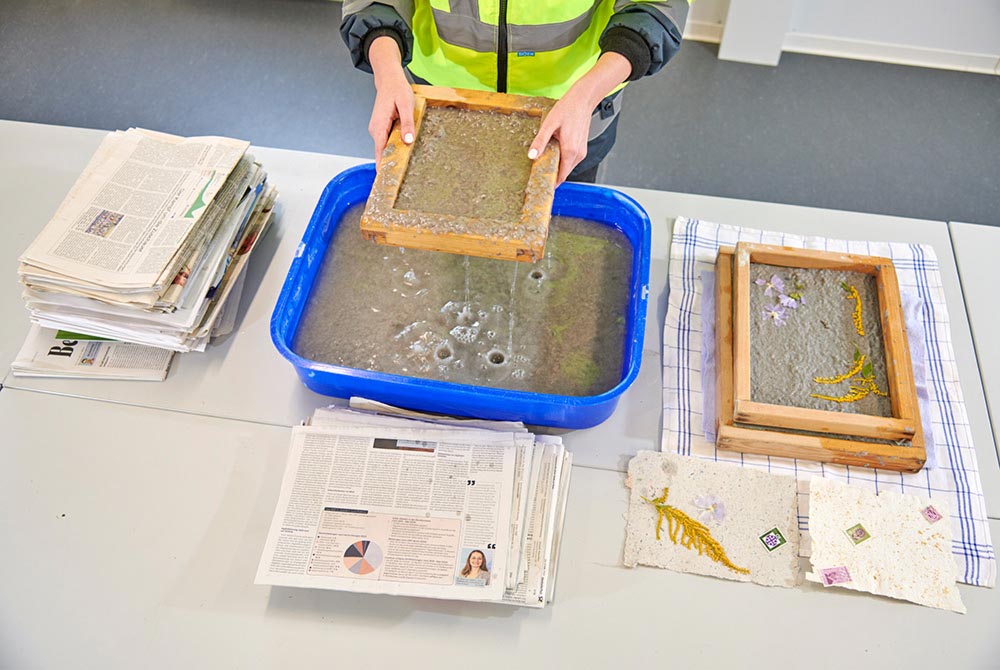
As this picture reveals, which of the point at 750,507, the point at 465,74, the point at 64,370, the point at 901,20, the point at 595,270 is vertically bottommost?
the point at 750,507

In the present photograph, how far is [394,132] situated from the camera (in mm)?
1379

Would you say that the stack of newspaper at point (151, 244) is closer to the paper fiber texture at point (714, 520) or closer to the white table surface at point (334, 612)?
the white table surface at point (334, 612)

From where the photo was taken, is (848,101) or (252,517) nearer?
(252,517)

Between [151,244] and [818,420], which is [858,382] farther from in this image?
[151,244]

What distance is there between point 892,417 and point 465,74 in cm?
107

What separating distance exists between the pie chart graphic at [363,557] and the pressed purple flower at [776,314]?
2.84ft

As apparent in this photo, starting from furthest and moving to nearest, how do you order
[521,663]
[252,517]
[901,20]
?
[901,20] → [252,517] → [521,663]

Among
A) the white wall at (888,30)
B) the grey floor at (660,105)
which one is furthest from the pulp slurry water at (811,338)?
the white wall at (888,30)

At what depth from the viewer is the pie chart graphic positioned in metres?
1.26

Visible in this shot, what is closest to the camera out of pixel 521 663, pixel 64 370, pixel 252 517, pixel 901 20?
pixel 521 663

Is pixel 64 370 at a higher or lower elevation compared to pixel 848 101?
lower

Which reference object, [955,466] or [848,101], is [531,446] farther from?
[848,101]

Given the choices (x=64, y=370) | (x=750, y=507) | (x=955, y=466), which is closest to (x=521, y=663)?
(x=750, y=507)

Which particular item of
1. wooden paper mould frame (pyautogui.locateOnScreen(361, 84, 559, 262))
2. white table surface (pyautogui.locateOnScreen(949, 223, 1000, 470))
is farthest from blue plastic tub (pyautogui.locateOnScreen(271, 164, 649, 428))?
white table surface (pyautogui.locateOnScreen(949, 223, 1000, 470))
